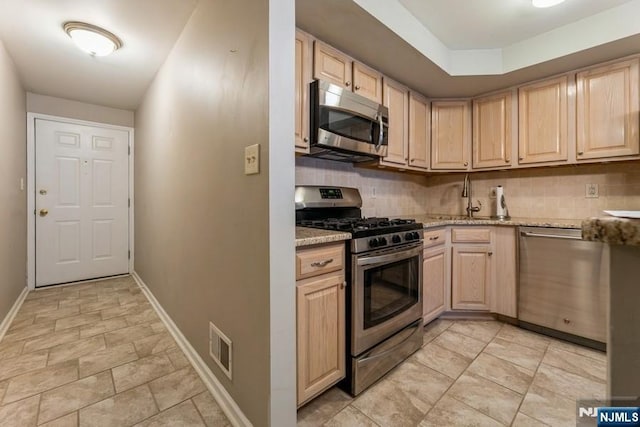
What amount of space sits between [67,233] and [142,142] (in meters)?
1.52

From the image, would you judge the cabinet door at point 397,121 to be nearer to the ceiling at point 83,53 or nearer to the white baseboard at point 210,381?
the ceiling at point 83,53

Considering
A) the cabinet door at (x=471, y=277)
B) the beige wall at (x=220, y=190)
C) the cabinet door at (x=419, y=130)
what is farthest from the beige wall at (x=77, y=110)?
the cabinet door at (x=471, y=277)

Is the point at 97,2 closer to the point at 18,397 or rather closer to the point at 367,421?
the point at 18,397

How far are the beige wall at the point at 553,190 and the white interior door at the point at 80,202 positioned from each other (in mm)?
4235

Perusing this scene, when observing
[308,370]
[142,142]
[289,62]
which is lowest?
[308,370]

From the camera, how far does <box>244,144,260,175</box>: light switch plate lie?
1.15 meters

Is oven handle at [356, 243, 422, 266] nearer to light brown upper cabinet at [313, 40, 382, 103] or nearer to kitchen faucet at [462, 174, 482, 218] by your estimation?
light brown upper cabinet at [313, 40, 382, 103]

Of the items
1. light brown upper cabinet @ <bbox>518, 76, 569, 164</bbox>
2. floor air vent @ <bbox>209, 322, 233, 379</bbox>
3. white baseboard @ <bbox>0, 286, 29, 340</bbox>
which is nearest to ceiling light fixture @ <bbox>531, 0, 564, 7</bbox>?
light brown upper cabinet @ <bbox>518, 76, 569, 164</bbox>

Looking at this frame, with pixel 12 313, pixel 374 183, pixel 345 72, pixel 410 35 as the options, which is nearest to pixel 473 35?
pixel 410 35

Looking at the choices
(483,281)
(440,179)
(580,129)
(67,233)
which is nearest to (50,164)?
(67,233)

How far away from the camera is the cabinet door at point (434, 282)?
7.30 feet

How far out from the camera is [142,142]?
10.9 feet

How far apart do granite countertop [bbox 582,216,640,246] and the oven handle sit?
104cm

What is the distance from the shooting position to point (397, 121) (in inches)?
101
